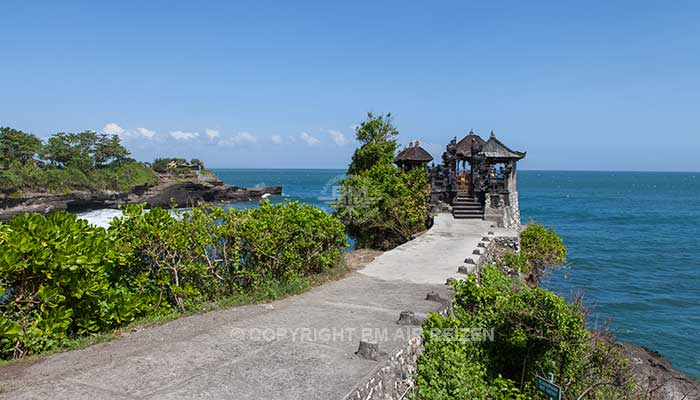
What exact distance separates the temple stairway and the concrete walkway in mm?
11124

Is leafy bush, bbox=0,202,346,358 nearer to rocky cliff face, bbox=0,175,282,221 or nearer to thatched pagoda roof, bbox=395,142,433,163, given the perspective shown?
thatched pagoda roof, bbox=395,142,433,163

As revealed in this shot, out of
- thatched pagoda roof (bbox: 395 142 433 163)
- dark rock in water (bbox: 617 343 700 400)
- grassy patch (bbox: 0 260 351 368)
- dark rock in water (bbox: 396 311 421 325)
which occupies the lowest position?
dark rock in water (bbox: 617 343 700 400)

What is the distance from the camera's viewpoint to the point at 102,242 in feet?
20.8

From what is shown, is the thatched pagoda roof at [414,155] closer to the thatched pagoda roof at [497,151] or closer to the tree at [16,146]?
the thatched pagoda roof at [497,151]

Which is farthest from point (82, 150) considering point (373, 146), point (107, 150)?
point (373, 146)

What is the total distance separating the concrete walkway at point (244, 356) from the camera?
460 cm

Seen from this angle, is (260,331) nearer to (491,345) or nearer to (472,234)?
(491,345)

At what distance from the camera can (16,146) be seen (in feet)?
174

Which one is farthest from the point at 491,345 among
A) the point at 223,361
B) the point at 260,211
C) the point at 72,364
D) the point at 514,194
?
the point at 514,194

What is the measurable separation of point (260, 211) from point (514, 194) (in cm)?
1675

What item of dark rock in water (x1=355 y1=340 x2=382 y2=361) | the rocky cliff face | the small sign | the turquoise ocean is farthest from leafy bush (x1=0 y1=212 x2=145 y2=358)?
the rocky cliff face

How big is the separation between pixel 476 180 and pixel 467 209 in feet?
5.20

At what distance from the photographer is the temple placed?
19.5m

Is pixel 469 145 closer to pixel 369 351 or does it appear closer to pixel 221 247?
pixel 221 247
